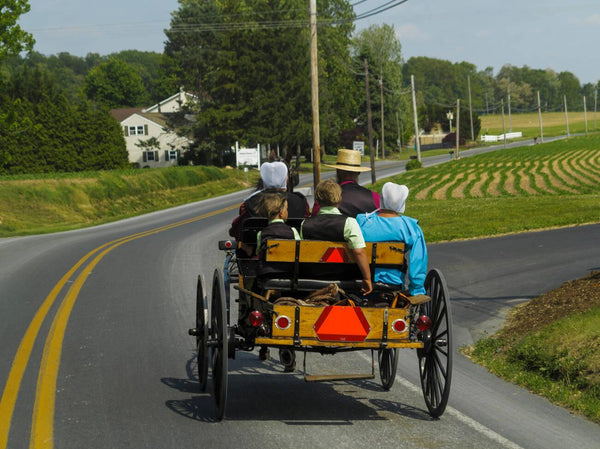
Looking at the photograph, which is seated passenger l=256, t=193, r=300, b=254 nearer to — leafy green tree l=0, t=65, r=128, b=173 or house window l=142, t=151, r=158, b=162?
leafy green tree l=0, t=65, r=128, b=173

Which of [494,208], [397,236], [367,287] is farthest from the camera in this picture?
[494,208]

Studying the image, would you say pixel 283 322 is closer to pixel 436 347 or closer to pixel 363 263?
pixel 363 263

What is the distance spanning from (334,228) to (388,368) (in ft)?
5.99

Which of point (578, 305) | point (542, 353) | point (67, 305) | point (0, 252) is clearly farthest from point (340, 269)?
point (0, 252)

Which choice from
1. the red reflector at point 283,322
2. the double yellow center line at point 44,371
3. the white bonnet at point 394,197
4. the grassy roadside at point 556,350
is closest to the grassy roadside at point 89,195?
the double yellow center line at point 44,371

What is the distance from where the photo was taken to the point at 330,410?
23.7 feet

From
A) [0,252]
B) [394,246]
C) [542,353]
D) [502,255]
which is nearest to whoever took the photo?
[394,246]

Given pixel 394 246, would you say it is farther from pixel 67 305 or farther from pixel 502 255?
pixel 502 255

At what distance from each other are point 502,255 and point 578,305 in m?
7.03

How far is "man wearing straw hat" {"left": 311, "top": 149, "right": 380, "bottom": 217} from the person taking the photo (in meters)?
8.02

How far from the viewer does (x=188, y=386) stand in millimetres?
8086

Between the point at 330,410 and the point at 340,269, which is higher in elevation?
the point at 340,269

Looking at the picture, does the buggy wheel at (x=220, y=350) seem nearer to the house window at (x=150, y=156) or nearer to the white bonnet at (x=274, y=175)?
the white bonnet at (x=274, y=175)

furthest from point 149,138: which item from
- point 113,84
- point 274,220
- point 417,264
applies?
point 417,264
